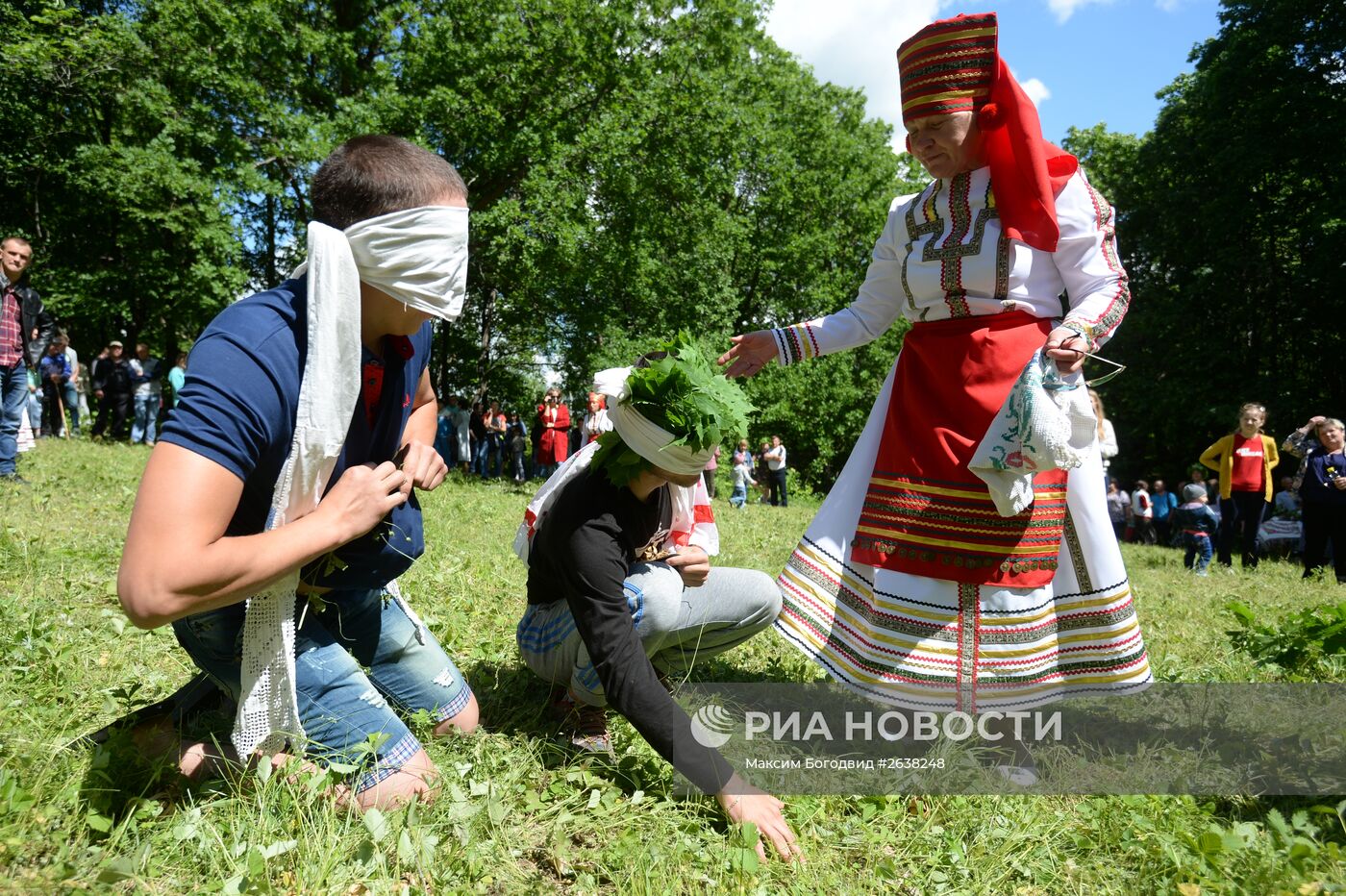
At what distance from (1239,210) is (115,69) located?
26380 mm

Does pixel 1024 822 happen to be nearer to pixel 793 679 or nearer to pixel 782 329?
pixel 793 679

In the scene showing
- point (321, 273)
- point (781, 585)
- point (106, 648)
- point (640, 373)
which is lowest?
point (106, 648)

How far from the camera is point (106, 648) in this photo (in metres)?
3.15

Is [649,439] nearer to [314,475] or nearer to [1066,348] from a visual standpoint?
[314,475]

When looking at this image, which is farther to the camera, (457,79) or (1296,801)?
(457,79)

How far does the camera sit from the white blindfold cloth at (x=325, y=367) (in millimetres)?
1888

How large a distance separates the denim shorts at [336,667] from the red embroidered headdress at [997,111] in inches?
91.8

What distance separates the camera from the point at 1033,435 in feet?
8.07

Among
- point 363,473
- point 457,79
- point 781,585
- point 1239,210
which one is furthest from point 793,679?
point 1239,210

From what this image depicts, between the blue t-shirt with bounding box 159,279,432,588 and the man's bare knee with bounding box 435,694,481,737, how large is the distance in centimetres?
56

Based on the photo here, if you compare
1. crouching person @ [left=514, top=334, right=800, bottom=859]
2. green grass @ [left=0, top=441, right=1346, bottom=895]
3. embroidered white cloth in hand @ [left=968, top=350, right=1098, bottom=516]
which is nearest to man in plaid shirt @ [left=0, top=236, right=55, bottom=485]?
green grass @ [left=0, top=441, right=1346, bottom=895]

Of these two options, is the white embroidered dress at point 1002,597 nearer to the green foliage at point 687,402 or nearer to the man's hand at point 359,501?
the green foliage at point 687,402

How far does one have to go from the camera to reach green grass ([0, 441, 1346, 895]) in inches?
74.3

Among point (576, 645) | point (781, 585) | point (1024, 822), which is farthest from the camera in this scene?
point (781, 585)
